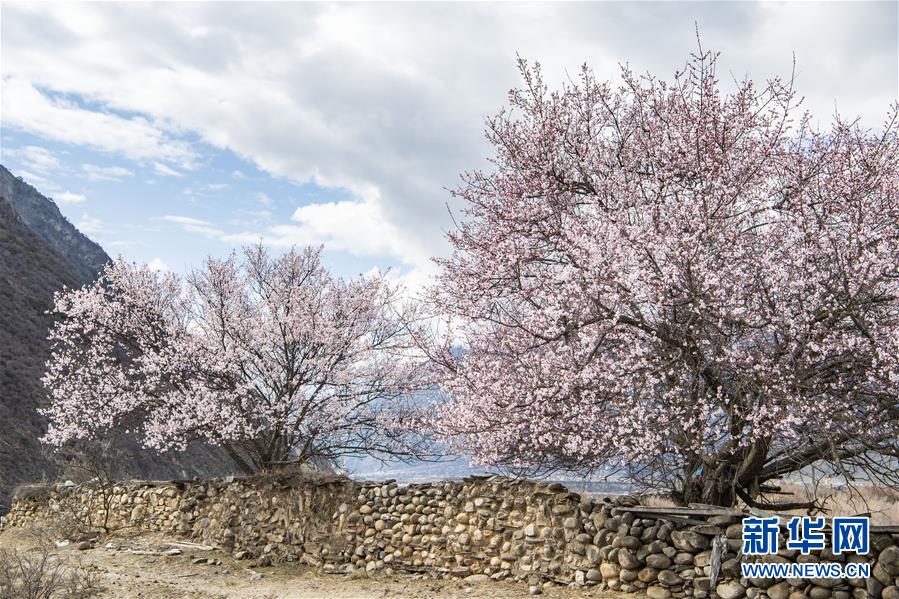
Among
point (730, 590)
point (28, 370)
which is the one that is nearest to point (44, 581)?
point (730, 590)

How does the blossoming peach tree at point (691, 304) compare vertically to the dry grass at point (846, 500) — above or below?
above

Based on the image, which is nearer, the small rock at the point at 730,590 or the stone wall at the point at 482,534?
the small rock at the point at 730,590

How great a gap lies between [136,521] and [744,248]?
1441 cm

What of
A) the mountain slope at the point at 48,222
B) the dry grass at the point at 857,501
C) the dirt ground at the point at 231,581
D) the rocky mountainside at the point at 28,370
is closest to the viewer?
the dirt ground at the point at 231,581

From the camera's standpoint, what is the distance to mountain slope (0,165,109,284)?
84.6m

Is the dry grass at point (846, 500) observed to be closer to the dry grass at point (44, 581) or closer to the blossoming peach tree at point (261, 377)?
the blossoming peach tree at point (261, 377)

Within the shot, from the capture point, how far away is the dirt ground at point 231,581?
9.42 m

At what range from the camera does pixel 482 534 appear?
1021 cm

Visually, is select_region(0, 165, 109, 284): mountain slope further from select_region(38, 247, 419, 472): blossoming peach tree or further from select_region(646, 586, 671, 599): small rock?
select_region(646, 586, 671, 599): small rock

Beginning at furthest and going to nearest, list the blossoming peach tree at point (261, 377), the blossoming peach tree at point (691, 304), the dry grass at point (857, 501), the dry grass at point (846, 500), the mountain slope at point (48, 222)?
the mountain slope at point (48, 222) < the blossoming peach tree at point (261, 377) < the dry grass at point (857, 501) < the dry grass at point (846, 500) < the blossoming peach tree at point (691, 304)

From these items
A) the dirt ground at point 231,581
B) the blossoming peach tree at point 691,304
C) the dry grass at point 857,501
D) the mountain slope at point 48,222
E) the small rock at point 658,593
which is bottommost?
the dirt ground at point 231,581

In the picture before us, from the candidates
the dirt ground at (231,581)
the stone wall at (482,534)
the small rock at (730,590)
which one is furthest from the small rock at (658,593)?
the small rock at (730,590)

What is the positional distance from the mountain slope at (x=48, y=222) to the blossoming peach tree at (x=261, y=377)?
241ft

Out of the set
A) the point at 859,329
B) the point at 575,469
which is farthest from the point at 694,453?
the point at 859,329
